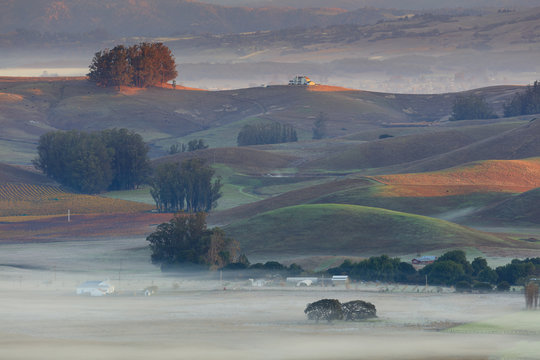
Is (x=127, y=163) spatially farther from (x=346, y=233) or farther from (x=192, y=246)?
(x=192, y=246)

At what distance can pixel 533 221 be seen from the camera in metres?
120

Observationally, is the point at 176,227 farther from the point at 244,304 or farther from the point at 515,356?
the point at 515,356

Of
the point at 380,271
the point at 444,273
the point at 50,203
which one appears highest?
the point at 50,203

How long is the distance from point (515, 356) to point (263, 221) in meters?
62.2

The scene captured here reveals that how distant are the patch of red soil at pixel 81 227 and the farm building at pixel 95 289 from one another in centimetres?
4318

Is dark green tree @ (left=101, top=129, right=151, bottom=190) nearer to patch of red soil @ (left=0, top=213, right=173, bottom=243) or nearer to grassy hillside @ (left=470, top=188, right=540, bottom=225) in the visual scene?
patch of red soil @ (left=0, top=213, right=173, bottom=243)

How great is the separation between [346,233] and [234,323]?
45051 mm

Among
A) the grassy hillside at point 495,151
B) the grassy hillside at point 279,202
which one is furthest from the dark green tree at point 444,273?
the grassy hillside at point 495,151

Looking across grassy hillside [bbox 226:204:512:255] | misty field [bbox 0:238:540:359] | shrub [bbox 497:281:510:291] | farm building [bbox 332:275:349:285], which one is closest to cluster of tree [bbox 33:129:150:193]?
grassy hillside [bbox 226:204:512:255]

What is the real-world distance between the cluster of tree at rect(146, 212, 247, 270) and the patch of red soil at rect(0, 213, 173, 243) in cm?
2747

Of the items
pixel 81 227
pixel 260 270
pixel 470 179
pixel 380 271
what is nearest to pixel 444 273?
pixel 380 271

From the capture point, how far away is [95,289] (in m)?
72.8

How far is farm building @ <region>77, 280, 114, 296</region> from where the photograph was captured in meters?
72.6

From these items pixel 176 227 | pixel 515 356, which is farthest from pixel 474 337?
pixel 176 227
